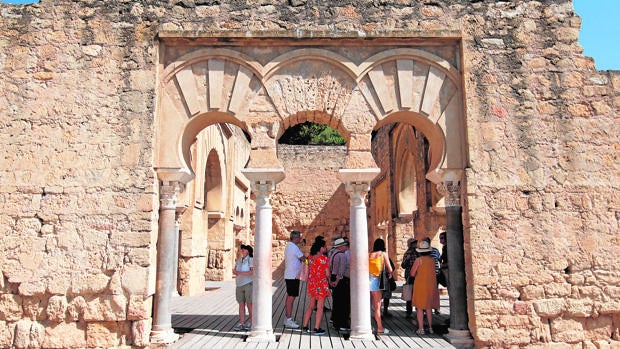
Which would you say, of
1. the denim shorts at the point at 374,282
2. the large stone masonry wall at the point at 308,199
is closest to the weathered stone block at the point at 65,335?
the denim shorts at the point at 374,282

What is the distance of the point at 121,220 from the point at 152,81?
1865 millimetres

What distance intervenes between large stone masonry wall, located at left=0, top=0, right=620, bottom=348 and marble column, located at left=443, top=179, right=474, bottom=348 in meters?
0.17

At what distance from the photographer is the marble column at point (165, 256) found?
5.91 m

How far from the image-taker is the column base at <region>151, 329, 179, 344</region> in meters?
5.69

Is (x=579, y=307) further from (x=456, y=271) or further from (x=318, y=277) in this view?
(x=318, y=277)

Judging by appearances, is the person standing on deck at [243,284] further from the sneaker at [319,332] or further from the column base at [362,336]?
the column base at [362,336]

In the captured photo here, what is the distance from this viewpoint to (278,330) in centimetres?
652

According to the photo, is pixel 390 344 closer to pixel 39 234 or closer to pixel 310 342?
pixel 310 342

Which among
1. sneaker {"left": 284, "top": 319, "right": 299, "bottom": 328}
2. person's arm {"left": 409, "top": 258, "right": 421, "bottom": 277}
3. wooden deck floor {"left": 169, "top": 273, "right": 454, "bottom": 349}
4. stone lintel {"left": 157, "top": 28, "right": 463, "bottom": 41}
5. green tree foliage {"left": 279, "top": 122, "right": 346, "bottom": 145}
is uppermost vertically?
green tree foliage {"left": 279, "top": 122, "right": 346, "bottom": 145}

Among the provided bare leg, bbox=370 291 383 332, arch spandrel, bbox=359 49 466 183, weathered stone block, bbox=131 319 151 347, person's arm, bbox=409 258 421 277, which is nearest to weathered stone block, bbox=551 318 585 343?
person's arm, bbox=409 258 421 277

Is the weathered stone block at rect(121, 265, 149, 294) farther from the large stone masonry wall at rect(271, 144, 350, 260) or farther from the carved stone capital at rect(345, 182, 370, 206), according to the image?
the large stone masonry wall at rect(271, 144, 350, 260)

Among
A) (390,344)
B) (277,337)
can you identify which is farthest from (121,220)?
(390,344)

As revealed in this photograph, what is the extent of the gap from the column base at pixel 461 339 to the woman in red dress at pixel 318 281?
1.69 meters

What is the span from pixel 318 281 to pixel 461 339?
1.99 metres
